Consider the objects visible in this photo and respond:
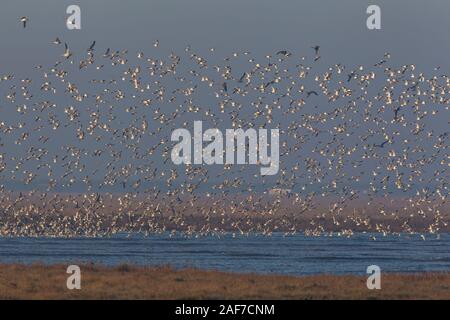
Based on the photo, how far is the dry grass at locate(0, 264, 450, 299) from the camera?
48781 mm

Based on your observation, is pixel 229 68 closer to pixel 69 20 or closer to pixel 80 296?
pixel 69 20

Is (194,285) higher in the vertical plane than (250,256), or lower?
lower

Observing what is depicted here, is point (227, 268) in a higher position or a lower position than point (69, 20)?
lower

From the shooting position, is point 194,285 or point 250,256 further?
point 250,256

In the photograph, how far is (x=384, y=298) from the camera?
48.4 metres

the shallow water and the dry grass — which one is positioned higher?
the shallow water

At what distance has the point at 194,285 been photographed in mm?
52469

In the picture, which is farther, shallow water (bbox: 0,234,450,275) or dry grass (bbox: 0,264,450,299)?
shallow water (bbox: 0,234,450,275)

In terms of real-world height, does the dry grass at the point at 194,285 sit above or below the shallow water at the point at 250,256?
below

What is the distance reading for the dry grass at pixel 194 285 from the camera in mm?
48781

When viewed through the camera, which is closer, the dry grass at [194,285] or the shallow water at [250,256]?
the dry grass at [194,285]
